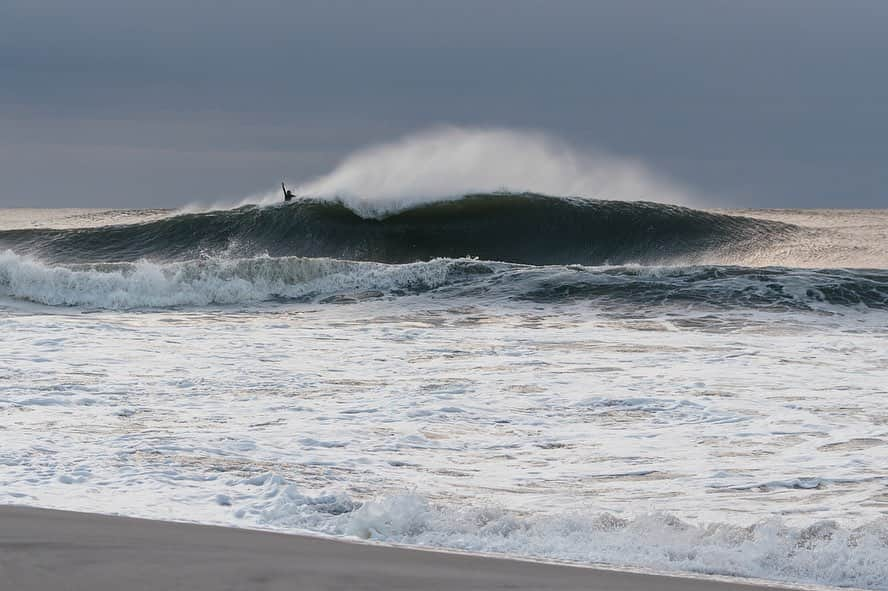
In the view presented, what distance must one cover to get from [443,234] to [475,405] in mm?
14009

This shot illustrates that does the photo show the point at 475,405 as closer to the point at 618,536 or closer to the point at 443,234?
the point at 618,536

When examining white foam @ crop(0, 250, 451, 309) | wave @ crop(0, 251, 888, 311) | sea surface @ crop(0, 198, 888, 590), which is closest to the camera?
sea surface @ crop(0, 198, 888, 590)

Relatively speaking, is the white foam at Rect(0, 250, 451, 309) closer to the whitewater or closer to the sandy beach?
the whitewater

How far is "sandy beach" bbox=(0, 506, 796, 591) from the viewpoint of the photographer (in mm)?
2590

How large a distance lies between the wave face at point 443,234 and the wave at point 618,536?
14861 millimetres

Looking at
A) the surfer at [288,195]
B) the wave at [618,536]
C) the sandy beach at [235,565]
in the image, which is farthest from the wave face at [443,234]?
the sandy beach at [235,565]

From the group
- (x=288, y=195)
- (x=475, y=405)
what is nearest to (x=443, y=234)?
(x=288, y=195)

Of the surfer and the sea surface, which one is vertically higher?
the surfer

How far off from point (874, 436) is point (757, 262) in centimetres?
1337

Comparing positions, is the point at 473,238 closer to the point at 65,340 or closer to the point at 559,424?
the point at 65,340

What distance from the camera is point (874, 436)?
5.14m

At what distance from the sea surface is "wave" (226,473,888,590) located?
1 cm

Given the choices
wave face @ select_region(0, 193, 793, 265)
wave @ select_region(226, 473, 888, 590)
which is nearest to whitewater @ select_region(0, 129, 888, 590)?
wave @ select_region(226, 473, 888, 590)

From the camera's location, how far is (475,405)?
6.09 metres
